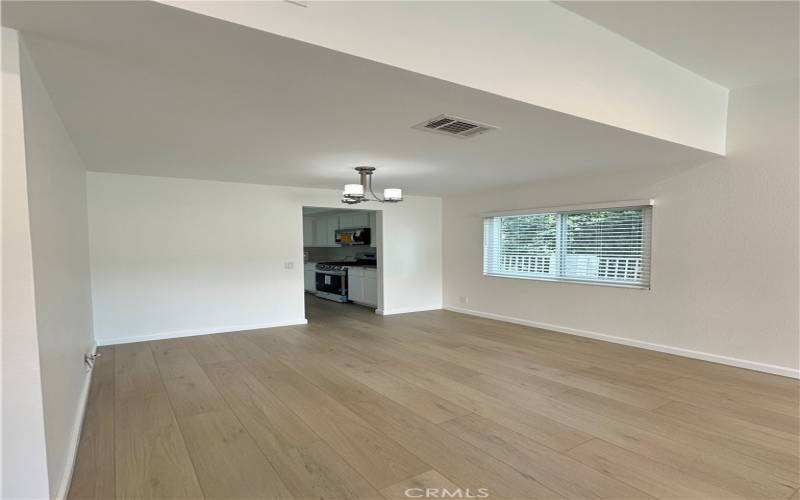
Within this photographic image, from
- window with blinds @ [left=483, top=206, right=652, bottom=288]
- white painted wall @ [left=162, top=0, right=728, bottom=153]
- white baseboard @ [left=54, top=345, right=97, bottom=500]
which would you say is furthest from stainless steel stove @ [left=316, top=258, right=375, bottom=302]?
white painted wall @ [left=162, top=0, right=728, bottom=153]

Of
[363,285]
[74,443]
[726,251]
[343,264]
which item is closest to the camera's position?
[74,443]

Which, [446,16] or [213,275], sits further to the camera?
[213,275]

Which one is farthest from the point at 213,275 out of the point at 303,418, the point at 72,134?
the point at 303,418

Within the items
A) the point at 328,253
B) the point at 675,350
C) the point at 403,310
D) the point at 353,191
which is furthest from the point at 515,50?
the point at 328,253

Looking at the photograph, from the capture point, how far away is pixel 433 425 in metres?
2.68

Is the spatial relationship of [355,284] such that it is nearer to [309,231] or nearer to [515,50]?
[309,231]

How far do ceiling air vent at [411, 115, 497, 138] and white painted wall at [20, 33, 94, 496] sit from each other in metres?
2.13

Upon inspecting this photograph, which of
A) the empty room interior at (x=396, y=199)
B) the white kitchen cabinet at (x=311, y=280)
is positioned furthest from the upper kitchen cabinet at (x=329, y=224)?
the empty room interior at (x=396, y=199)

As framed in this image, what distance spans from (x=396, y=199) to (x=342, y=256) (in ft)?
19.7

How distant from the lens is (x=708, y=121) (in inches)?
143

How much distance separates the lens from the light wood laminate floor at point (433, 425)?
81.0 inches

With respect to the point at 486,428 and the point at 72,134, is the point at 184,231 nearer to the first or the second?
the point at 72,134

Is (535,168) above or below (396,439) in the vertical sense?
above

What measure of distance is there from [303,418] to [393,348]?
6.50ft
